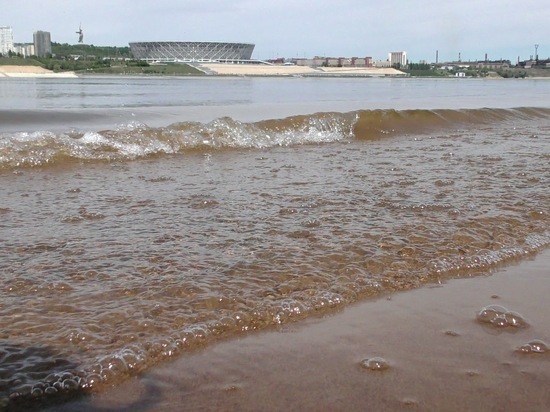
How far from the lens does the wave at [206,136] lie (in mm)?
7566

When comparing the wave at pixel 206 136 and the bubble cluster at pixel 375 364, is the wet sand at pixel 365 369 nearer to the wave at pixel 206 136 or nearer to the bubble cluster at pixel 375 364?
the bubble cluster at pixel 375 364

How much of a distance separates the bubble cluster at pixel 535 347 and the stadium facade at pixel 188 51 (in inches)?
5533

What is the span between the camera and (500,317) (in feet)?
9.26

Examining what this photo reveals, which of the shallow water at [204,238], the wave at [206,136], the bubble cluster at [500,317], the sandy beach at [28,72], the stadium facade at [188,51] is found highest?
the stadium facade at [188,51]

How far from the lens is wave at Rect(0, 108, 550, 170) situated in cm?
757

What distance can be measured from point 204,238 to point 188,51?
143m

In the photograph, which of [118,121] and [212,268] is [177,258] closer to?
[212,268]

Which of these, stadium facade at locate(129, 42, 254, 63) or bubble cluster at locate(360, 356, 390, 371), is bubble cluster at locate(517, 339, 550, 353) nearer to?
bubble cluster at locate(360, 356, 390, 371)

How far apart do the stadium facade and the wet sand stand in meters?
140

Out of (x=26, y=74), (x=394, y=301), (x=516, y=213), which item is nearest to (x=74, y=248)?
(x=394, y=301)

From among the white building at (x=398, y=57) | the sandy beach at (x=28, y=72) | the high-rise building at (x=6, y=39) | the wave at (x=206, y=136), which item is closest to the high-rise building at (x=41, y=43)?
the high-rise building at (x=6, y=39)

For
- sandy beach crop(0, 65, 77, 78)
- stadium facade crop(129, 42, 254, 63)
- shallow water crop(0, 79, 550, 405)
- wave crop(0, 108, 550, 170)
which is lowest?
shallow water crop(0, 79, 550, 405)

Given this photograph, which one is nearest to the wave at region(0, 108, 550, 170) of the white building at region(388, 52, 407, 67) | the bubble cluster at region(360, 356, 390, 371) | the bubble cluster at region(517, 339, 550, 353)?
the bubble cluster at region(360, 356, 390, 371)

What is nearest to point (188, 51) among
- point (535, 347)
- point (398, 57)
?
point (398, 57)
